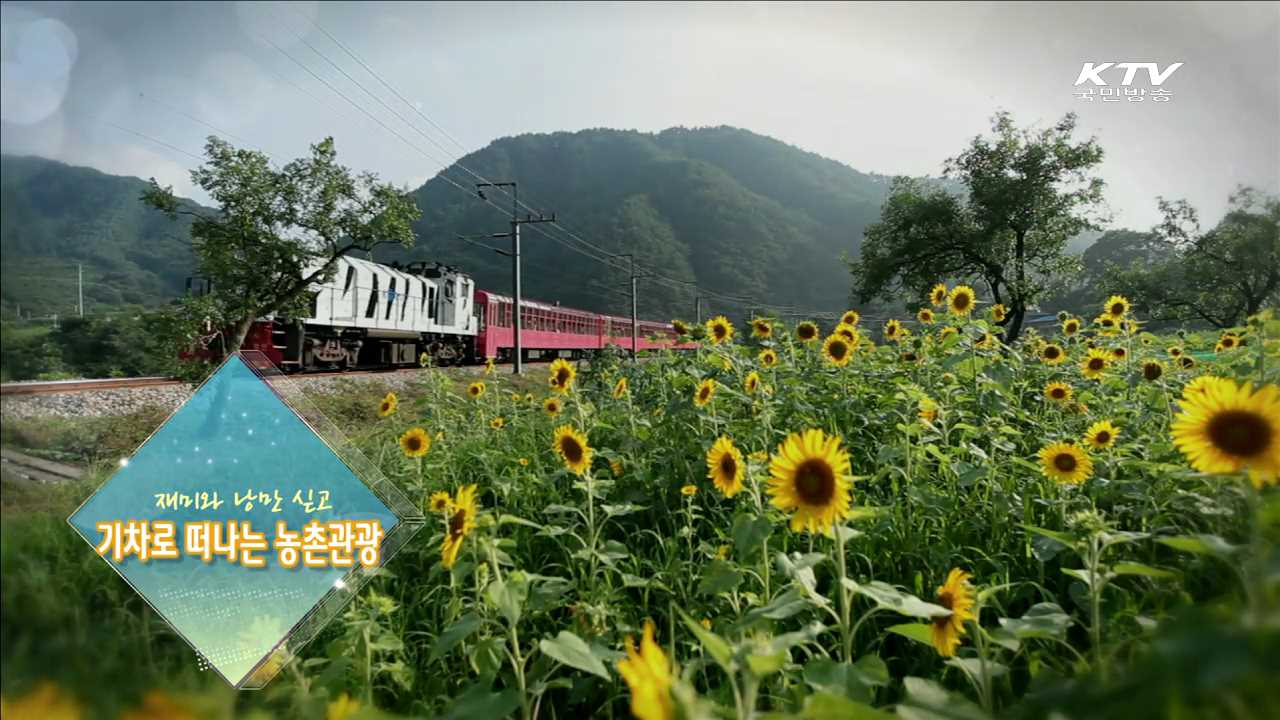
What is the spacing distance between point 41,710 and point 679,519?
213 cm

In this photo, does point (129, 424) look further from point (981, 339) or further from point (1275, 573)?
point (981, 339)

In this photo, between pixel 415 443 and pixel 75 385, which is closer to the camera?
pixel 75 385

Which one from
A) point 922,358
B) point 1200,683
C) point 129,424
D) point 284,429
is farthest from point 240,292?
point 922,358

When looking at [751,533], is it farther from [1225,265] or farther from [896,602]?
[1225,265]

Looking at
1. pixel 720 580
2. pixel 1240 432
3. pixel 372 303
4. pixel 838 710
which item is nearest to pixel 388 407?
pixel 720 580

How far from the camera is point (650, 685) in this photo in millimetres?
361

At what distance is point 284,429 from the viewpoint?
0.77 meters

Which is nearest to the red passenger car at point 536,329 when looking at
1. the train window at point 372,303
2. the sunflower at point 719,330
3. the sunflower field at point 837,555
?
the train window at point 372,303

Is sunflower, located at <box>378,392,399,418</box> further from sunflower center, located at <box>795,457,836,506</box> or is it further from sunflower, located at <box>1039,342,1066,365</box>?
sunflower, located at <box>1039,342,1066,365</box>

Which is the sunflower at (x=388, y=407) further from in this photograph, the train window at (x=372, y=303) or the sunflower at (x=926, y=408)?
the train window at (x=372, y=303)

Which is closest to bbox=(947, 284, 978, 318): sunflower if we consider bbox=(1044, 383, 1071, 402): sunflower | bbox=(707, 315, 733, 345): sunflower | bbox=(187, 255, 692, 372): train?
bbox=(1044, 383, 1071, 402): sunflower

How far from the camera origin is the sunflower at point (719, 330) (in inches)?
129

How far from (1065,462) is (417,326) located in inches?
534

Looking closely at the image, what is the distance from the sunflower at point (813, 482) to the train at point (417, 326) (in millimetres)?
2731
